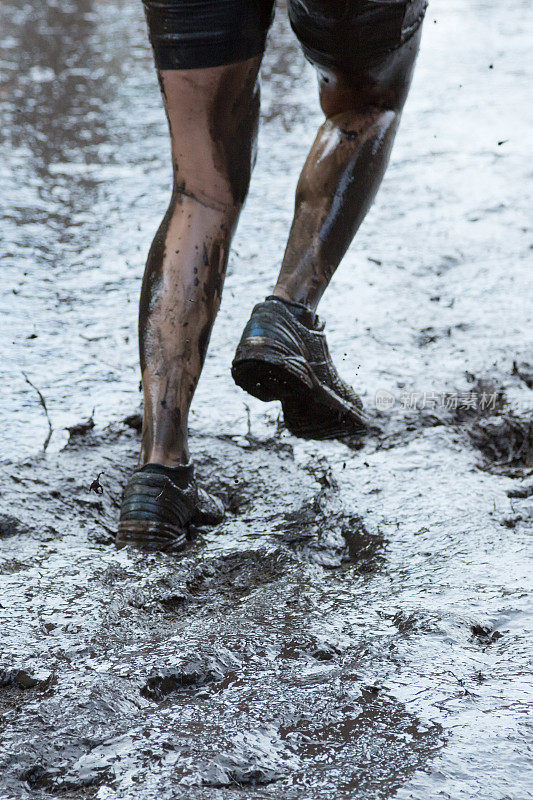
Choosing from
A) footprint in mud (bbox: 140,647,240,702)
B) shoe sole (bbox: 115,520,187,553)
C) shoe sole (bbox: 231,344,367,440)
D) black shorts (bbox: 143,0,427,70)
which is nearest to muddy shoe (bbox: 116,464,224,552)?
shoe sole (bbox: 115,520,187,553)

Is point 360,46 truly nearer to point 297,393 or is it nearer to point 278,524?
point 297,393

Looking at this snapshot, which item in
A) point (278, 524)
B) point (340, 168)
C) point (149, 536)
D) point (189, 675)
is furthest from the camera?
point (340, 168)

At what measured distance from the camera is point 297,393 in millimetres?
2064

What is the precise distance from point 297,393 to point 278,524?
284mm

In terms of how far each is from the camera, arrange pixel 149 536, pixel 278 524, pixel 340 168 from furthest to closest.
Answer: pixel 340 168
pixel 278 524
pixel 149 536

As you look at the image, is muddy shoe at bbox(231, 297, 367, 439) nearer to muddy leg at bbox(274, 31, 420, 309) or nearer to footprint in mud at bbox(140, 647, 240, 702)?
muddy leg at bbox(274, 31, 420, 309)

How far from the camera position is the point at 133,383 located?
104 inches

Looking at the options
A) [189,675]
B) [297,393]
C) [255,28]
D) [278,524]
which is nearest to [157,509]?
[278,524]

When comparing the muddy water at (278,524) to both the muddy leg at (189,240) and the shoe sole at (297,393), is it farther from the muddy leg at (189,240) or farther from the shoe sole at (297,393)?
the muddy leg at (189,240)

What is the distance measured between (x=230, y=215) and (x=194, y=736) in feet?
3.87

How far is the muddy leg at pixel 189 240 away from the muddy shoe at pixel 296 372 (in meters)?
0.13

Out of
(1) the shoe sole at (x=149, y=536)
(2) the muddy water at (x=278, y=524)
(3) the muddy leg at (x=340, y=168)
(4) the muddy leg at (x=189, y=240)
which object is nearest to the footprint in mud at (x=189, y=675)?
(2) the muddy water at (x=278, y=524)

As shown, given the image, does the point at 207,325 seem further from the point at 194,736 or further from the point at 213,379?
the point at 194,736

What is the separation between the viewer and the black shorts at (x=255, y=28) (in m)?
1.98
